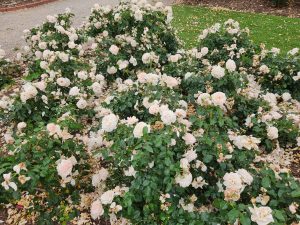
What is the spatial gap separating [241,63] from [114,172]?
2.95 meters

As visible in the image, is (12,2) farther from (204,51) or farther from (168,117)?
(168,117)

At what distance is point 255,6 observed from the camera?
39.7 ft

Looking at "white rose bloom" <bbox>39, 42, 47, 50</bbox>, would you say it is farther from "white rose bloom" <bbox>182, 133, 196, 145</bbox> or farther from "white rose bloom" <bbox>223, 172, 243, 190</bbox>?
"white rose bloom" <bbox>223, 172, 243, 190</bbox>

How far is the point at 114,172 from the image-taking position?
367 cm

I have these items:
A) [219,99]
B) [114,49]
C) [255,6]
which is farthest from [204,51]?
[255,6]

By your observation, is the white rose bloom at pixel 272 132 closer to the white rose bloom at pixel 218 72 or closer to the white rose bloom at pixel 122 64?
the white rose bloom at pixel 218 72

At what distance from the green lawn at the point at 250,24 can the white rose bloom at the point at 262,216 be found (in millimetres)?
5519

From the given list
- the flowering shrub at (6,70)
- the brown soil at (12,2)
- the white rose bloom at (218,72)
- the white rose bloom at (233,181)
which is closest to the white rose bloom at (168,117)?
the white rose bloom at (233,181)

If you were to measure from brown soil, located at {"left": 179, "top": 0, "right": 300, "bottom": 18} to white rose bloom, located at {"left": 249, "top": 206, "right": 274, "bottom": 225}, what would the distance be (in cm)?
939

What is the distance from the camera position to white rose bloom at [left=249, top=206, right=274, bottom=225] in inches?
112

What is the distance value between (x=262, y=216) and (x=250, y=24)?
7.72 meters

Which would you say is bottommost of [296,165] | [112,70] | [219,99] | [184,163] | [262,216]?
[296,165]

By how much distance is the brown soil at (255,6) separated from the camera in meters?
11.4

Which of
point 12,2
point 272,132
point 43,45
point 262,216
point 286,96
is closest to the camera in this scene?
point 262,216
